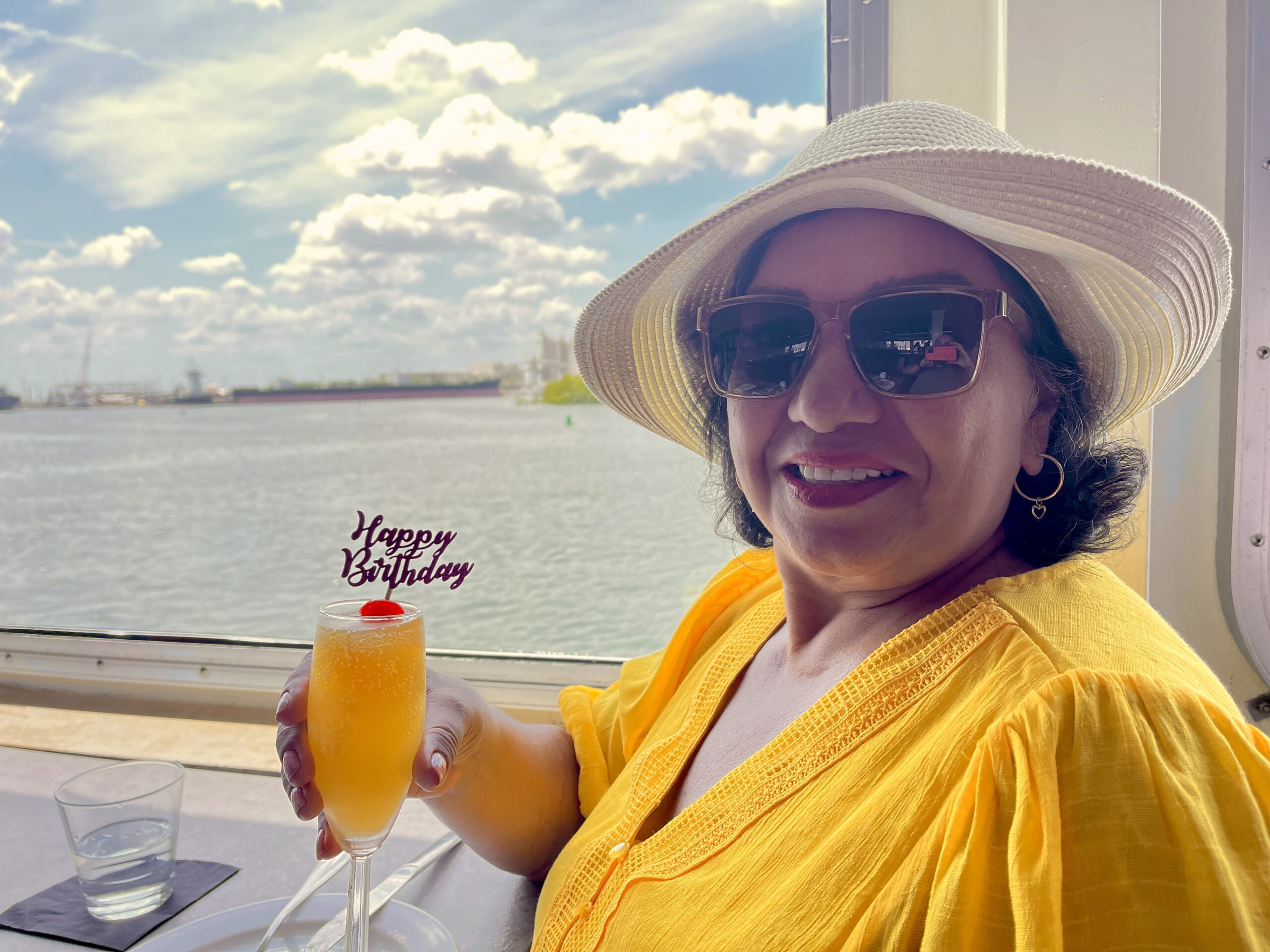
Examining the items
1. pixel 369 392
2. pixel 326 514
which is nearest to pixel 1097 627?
pixel 369 392

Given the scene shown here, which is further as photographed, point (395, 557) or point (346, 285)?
point (346, 285)

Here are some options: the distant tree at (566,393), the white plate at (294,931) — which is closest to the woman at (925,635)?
the white plate at (294,931)

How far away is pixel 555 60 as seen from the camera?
6.25ft

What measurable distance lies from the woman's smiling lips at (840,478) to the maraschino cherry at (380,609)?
1.43ft

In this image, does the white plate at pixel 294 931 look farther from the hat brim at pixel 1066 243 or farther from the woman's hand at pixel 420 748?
the hat brim at pixel 1066 243

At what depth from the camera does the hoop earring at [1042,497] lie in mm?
906

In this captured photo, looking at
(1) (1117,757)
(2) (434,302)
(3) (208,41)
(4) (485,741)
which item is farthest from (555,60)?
(1) (1117,757)

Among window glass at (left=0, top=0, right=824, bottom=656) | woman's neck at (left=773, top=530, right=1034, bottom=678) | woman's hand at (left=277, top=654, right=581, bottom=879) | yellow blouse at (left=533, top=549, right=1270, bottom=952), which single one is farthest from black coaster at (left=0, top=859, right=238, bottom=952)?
woman's neck at (left=773, top=530, right=1034, bottom=678)

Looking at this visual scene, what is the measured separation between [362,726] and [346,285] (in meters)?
1.49

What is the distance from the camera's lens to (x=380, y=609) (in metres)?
0.87

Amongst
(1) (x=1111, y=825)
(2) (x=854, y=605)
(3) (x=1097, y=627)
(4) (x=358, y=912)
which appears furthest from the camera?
(2) (x=854, y=605)

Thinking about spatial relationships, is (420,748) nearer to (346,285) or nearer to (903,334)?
(903,334)

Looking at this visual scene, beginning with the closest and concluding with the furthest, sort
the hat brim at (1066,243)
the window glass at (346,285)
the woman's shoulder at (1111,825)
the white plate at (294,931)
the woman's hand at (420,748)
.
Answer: the woman's shoulder at (1111,825) < the hat brim at (1066,243) < the woman's hand at (420,748) < the white plate at (294,931) < the window glass at (346,285)

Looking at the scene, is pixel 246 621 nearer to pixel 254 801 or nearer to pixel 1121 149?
pixel 254 801
